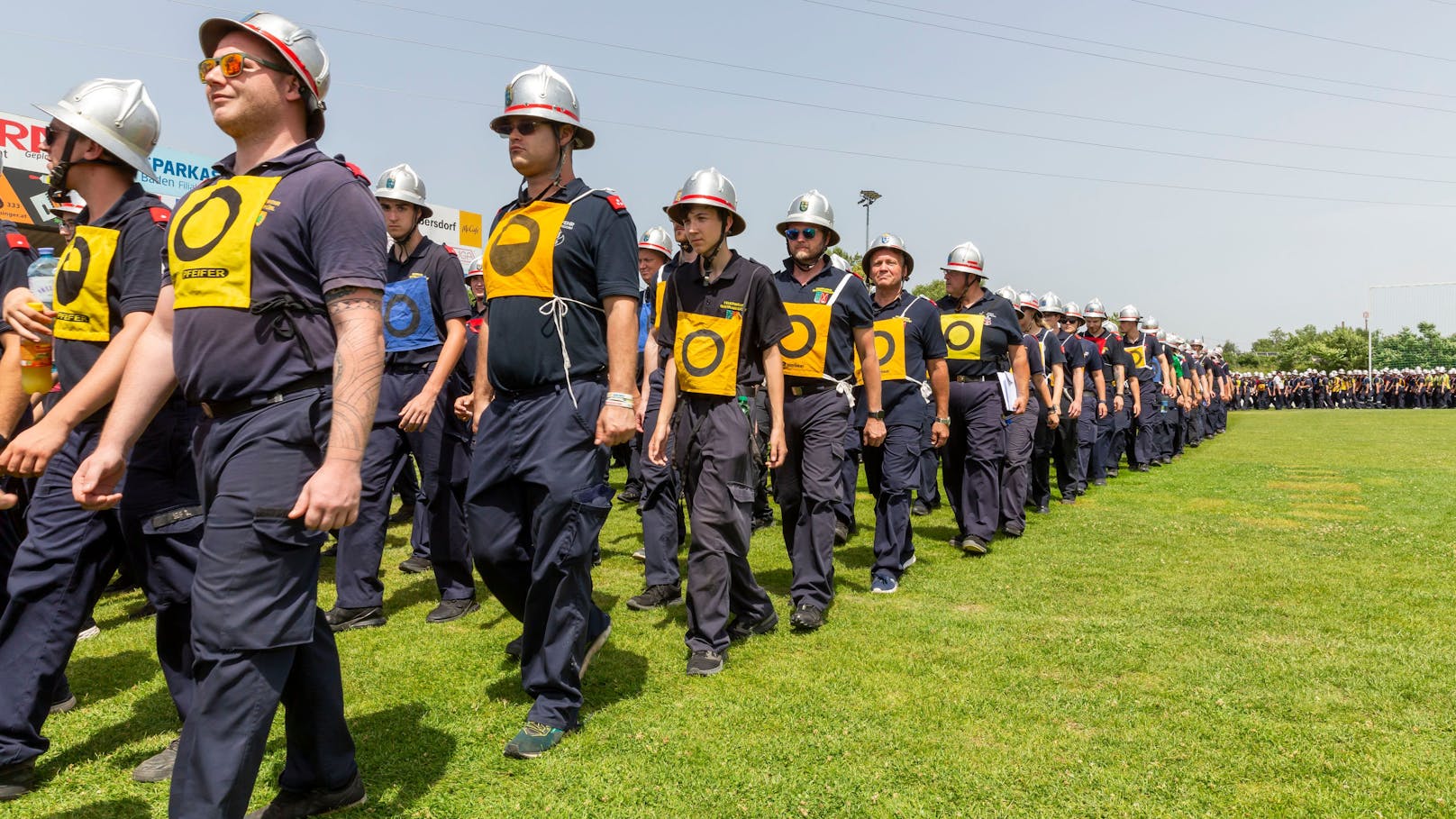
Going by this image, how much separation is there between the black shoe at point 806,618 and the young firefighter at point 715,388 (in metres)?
0.32

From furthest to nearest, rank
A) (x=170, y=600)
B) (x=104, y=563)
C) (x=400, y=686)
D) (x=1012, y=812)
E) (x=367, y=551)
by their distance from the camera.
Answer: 1. (x=367, y=551)
2. (x=400, y=686)
3. (x=104, y=563)
4. (x=170, y=600)
5. (x=1012, y=812)

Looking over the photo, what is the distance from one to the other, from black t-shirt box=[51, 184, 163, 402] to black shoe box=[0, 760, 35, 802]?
1404mm

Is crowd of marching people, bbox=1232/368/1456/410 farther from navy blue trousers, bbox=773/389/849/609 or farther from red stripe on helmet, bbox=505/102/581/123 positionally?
red stripe on helmet, bbox=505/102/581/123

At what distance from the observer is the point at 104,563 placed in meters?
3.59

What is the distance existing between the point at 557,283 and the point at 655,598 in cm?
289

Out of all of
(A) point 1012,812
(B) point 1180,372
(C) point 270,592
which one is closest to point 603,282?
(C) point 270,592

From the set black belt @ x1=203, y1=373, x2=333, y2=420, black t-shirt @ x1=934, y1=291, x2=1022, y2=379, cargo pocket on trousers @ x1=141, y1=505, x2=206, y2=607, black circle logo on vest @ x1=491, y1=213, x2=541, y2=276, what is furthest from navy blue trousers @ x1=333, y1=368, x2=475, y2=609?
black t-shirt @ x1=934, y1=291, x2=1022, y2=379

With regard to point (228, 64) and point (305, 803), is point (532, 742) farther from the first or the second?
point (228, 64)

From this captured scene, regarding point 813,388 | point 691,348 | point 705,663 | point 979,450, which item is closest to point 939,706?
point 705,663

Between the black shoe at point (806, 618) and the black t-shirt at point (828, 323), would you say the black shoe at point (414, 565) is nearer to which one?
the black shoe at point (806, 618)

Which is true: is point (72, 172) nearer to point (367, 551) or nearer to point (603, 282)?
point (603, 282)

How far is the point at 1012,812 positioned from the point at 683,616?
2961 millimetres

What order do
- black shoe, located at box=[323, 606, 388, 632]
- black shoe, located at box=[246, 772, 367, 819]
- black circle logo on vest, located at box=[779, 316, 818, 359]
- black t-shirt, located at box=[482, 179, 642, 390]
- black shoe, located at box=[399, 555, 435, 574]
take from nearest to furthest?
1. black shoe, located at box=[246, 772, 367, 819]
2. black t-shirt, located at box=[482, 179, 642, 390]
3. black shoe, located at box=[323, 606, 388, 632]
4. black circle logo on vest, located at box=[779, 316, 818, 359]
5. black shoe, located at box=[399, 555, 435, 574]

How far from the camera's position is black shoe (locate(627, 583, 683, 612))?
605cm
